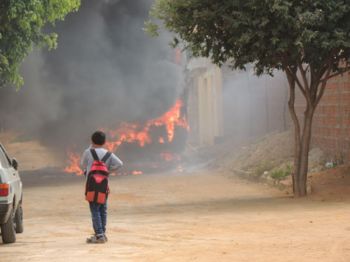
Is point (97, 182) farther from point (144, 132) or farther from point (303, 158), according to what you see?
point (144, 132)

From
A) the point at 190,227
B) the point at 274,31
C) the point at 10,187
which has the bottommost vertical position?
the point at 190,227

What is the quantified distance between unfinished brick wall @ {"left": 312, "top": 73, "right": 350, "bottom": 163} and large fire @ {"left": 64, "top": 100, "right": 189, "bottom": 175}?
52.6ft

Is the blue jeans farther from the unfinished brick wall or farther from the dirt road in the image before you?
the unfinished brick wall

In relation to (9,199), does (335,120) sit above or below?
above

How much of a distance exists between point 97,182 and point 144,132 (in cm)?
2807

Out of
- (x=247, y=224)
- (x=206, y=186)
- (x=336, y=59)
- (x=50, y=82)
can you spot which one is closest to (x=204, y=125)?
(x=50, y=82)

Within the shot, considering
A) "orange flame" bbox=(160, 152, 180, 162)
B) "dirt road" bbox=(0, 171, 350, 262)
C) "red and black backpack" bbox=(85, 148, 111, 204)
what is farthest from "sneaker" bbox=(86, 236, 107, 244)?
"orange flame" bbox=(160, 152, 180, 162)

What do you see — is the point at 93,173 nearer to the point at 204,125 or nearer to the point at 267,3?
the point at 267,3

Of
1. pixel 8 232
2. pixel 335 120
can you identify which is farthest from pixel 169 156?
pixel 8 232

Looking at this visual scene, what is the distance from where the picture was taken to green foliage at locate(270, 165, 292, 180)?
18.3m

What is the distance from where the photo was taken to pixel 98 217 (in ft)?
28.9

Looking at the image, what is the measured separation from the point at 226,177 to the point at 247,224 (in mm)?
11936

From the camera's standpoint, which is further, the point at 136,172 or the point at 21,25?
the point at 136,172

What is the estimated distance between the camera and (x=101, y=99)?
36781 mm
